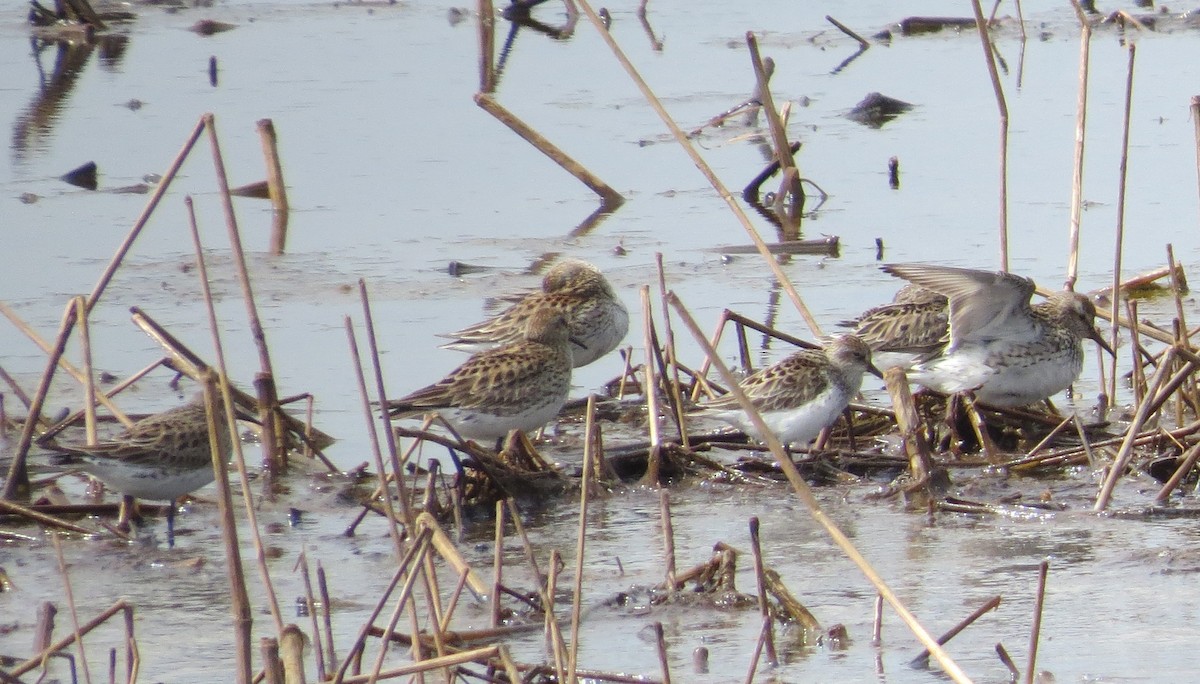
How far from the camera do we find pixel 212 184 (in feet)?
45.5

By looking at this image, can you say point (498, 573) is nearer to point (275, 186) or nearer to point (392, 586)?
point (392, 586)

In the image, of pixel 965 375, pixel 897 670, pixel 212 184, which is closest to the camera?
pixel 897 670

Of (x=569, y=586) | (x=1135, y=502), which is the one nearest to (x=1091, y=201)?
(x=1135, y=502)

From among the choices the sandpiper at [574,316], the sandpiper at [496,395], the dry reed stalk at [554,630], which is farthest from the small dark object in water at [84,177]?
the dry reed stalk at [554,630]

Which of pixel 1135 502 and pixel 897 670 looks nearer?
pixel 897 670

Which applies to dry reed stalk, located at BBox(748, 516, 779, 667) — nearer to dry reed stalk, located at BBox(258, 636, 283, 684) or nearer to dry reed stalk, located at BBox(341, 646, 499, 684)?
dry reed stalk, located at BBox(341, 646, 499, 684)

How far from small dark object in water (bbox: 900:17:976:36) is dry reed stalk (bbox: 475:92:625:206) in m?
7.00

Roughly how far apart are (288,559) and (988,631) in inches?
99.7

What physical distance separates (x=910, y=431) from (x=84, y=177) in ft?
26.9

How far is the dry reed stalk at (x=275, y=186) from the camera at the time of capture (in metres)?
12.3

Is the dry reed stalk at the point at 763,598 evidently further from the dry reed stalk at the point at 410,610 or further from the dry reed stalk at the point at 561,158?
the dry reed stalk at the point at 561,158

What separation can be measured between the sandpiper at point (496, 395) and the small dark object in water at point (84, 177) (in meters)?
6.21

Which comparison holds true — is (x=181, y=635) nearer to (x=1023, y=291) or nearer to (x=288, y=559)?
(x=288, y=559)

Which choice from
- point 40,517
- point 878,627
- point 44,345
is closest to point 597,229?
point 44,345
